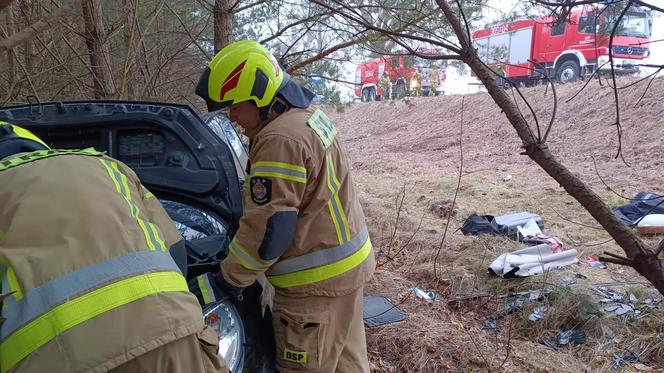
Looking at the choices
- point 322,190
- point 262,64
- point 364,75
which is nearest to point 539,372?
point 322,190

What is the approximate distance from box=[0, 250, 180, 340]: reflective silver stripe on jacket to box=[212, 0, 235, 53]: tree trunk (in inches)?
170

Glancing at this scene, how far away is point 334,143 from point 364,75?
5527 mm

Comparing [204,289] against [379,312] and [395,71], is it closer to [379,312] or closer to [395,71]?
[379,312]

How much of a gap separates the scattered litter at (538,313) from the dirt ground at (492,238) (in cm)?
6

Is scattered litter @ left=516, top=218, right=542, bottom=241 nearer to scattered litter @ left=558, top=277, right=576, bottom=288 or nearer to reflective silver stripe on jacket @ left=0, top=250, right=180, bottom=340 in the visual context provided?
scattered litter @ left=558, top=277, right=576, bottom=288

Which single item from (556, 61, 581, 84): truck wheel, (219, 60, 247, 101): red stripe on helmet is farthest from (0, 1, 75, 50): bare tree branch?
(556, 61, 581, 84): truck wheel

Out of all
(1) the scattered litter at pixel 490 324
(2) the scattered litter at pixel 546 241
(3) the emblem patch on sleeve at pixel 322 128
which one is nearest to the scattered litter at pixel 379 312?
(1) the scattered litter at pixel 490 324

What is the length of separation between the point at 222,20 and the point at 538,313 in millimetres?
4023

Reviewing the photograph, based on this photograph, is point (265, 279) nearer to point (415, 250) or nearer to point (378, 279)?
point (378, 279)

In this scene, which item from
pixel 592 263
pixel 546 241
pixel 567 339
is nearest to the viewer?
pixel 567 339

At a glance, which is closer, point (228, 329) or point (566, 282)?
point (228, 329)

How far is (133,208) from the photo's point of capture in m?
1.23

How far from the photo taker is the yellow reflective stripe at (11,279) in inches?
40.6

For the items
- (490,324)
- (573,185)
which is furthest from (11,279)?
(490,324)
